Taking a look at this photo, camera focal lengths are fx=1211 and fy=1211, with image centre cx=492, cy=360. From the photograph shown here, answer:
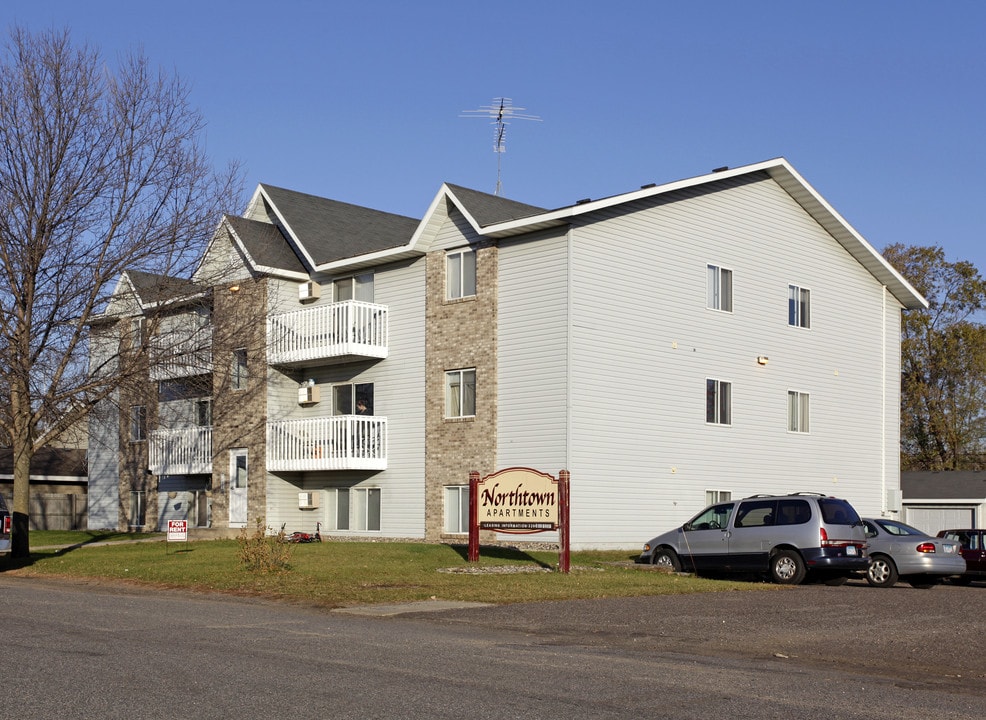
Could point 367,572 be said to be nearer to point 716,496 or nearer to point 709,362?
point 716,496

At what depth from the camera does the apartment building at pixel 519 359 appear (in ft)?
96.8

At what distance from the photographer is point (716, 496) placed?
108 ft

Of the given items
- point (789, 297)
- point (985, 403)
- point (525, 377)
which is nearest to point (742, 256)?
point (789, 297)

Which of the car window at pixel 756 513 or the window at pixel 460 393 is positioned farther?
the window at pixel 460 393

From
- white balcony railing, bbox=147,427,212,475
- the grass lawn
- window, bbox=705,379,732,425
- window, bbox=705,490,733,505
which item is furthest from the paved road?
white balcony railing, bbox=147,427,212,475

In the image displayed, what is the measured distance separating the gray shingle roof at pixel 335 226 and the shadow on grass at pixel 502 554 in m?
9.77

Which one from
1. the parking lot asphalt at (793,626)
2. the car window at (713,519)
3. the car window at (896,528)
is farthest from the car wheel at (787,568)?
the car window at (896,528)

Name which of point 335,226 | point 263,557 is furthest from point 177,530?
point 335,226

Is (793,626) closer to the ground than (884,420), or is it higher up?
closer to the ground

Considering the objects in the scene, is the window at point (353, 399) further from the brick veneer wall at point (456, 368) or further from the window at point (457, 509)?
the window at point (457, 509)

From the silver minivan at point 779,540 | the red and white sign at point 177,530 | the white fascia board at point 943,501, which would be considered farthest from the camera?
the white fascia board at point 943,501

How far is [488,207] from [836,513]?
1347cm

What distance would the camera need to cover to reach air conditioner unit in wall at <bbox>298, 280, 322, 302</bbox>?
3534 centimetres

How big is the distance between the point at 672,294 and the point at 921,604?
14.9m
